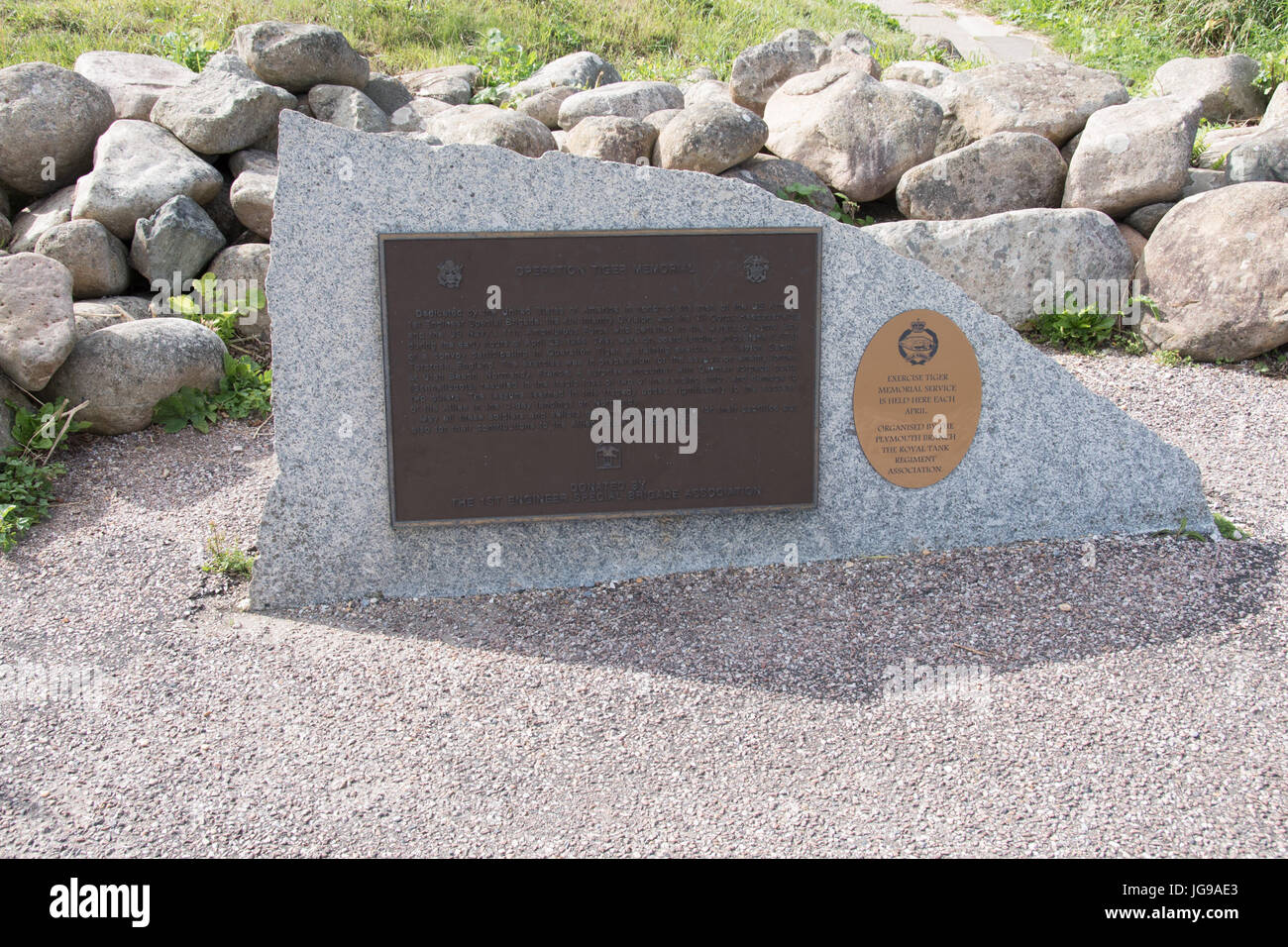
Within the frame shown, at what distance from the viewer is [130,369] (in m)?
5.70

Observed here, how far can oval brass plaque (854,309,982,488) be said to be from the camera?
433 centimetres

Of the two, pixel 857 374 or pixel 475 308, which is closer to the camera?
pixel 475 308

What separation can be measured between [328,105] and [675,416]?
17.0ft

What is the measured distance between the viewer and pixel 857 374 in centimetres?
432

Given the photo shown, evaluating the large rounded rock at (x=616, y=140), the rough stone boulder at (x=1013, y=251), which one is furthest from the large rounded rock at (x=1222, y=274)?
the large rounded rock at (x=616, y=140)

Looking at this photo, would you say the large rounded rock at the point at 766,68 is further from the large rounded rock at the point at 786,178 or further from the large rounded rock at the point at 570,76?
the large rounded rock at the point at 786,178

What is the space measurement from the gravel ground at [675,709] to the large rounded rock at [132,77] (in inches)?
168

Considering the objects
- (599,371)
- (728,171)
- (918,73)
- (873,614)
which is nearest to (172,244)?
(728,171)

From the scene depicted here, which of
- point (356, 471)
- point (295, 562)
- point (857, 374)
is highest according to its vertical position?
point (857, 374)

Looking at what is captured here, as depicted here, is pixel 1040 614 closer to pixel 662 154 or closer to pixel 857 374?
pixel 857 374

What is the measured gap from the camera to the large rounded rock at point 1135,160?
702 cm

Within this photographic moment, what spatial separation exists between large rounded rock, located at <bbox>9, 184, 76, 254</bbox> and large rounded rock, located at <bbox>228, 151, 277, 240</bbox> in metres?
1.15

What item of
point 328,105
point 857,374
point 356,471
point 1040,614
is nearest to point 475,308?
point 356,471

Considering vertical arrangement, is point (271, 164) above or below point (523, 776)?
above
